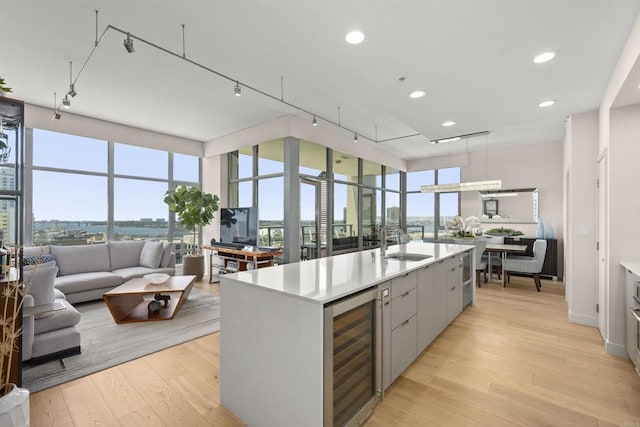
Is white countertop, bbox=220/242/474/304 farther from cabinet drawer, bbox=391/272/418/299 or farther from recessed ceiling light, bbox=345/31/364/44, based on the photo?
recessed ceiling light, bbox=345/31/364/44

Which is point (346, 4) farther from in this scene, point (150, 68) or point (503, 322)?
point (503, 322)

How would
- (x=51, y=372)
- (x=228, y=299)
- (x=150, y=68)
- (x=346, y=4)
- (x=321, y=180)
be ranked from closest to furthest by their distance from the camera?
(x=228, y=299), (x=346, y=4), (x=51, y=372), (x=150, y=68), (x=321, y=180)

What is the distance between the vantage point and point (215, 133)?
5.98 m

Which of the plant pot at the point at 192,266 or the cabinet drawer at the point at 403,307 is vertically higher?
the cabinet drawer at the point at 403,307

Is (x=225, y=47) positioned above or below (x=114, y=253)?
above

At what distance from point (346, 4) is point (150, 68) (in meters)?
2.50

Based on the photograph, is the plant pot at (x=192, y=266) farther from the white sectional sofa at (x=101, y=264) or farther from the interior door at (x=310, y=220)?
the interior door at (x=310, y=220)

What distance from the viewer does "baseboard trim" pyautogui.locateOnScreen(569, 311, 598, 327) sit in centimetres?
345

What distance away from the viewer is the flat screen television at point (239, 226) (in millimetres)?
5398

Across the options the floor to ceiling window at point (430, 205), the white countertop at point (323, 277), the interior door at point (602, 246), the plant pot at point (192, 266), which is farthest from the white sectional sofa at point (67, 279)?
the floor to ceiling window at point (430, 205)

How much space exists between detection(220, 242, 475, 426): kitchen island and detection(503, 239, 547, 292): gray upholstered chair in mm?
3752

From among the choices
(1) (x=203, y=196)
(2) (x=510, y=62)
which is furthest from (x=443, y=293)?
(1) (x=203, y=196)

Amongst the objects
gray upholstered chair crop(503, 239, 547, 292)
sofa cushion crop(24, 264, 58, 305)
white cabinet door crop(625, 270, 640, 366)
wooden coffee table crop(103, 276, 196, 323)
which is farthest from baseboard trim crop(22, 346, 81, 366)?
gray upholstered chair crop(503, 239, 547, 292)

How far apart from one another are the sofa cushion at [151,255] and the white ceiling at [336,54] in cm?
240
